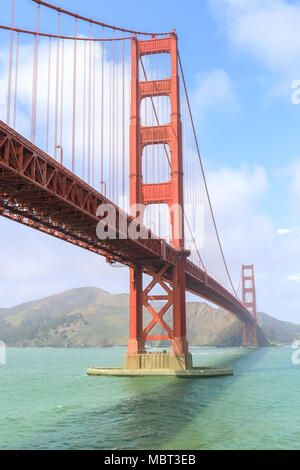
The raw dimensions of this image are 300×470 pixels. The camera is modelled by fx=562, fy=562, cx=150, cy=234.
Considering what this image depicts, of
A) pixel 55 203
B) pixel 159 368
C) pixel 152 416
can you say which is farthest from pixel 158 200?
pixel 152 416

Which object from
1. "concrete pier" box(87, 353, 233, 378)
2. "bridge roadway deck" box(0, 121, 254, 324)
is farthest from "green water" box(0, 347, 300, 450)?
"bridge roadway deck" box(0, 121, 254, 324)

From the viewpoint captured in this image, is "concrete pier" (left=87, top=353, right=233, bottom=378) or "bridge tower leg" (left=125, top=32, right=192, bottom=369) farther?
"bridge tower leg" (left=125, top=32, right=192, bottom=369)

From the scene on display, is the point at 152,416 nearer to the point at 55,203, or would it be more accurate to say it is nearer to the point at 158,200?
the point at 55,203

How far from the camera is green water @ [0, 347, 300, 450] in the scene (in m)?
17.8

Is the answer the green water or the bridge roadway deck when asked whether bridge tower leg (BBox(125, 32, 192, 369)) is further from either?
the green water

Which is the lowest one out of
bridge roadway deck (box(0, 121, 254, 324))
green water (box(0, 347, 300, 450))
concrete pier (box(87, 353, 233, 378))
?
green water (box(0, 347, 300, 450))

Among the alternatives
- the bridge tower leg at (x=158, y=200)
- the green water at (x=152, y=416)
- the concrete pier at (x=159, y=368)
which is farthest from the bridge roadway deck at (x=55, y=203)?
the green water at (x=152, y=416)

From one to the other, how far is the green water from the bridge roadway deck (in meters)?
8.92

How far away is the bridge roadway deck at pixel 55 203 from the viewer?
69.1ft

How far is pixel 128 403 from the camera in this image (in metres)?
26.5

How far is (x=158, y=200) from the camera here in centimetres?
4472

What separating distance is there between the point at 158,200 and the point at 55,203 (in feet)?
65.2
